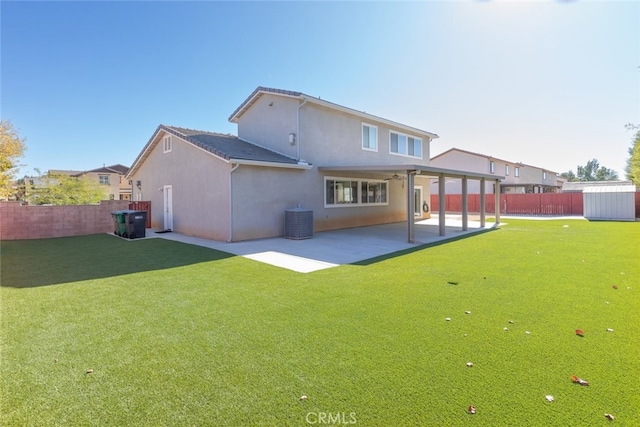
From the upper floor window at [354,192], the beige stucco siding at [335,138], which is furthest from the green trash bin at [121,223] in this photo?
Result: the upper floor window at [354,192]

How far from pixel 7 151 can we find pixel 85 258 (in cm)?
1505

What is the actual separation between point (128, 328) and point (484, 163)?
1386 inches

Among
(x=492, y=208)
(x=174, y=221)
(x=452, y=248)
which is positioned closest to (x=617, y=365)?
(x=452, y=248)

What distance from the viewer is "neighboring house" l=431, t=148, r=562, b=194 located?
32719 mm

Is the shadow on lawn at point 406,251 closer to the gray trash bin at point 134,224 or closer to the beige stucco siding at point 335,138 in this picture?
the beige stucco siding at point 335,138

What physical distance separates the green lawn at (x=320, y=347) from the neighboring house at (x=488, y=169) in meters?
28.1

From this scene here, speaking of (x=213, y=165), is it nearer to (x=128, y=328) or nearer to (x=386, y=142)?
(x=128, y=328)

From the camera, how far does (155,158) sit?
52.1ft

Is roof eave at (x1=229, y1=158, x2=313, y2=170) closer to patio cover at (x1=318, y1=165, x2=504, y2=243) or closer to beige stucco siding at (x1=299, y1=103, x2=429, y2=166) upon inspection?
beige stucco siding at (x1=299, y1=103, x2=429, y2=166)

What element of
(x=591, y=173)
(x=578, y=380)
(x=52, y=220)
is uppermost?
(x=591, y=173)

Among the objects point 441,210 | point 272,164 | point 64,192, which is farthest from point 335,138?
point 64,192

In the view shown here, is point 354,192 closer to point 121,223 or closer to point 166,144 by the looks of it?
point 166,144

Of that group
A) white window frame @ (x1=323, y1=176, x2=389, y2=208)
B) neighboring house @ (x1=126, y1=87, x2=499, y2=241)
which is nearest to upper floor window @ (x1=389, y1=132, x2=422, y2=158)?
neighboring house @ (x1=126, y1=87, x2=499, y2=241)

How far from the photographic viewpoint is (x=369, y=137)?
55.2 feet
